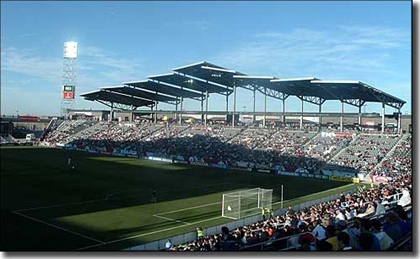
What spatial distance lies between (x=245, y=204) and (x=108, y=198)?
5634mm

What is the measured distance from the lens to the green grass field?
1181cm

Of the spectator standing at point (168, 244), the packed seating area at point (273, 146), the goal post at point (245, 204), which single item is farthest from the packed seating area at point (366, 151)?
the spectator standing at point (168, 244)

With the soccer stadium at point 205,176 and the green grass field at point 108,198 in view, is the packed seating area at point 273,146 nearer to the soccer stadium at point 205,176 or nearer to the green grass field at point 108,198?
the soccer stadium at point 205,176

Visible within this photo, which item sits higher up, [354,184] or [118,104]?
[118,104]

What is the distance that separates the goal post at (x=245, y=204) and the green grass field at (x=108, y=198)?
1.57 ft

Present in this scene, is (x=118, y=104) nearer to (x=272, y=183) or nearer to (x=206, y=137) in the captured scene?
(x=206, y=137)

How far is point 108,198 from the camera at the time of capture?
17.2m

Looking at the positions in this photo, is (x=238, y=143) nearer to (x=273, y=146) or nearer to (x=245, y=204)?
(x=273, y=146)

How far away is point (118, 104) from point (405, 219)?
1664 inches

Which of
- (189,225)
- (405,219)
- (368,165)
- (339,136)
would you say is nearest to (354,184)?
(368,165)

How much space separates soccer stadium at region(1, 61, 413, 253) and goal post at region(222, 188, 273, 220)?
2.3 inches

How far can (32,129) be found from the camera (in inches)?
1270

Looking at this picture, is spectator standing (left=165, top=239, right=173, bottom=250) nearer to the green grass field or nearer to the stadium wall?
the stadium wall

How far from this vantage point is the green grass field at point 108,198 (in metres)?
11.8
